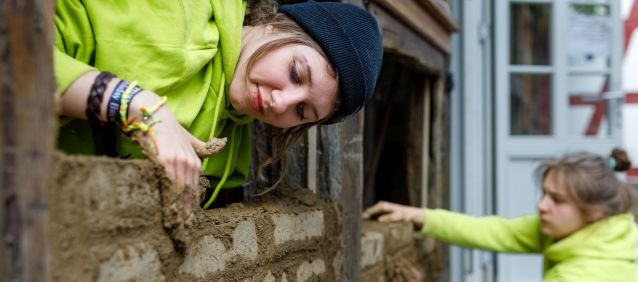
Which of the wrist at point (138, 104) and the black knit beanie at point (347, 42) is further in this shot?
the black knit beanie at point (347, 42)

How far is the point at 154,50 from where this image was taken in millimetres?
1857

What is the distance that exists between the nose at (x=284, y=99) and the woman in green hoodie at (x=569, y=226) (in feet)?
5.66

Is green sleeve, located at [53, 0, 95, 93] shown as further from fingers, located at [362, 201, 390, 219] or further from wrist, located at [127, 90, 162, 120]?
fingers, located at [362, 201, 390, 219]

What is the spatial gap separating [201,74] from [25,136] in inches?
39.5

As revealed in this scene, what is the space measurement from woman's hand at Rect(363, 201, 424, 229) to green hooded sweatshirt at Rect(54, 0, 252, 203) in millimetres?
1968

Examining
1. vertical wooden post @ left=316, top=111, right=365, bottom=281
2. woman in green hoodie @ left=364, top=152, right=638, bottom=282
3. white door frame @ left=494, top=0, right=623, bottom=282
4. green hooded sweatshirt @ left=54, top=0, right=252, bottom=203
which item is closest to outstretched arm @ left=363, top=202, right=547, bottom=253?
woman in green hoodie @ left=364, top=152, right=638, bottom=282

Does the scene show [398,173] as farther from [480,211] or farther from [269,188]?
[269,188]

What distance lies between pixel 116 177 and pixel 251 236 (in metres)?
0.74

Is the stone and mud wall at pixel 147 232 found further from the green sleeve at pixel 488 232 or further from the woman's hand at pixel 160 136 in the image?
the green sleeve at pixel 488 232

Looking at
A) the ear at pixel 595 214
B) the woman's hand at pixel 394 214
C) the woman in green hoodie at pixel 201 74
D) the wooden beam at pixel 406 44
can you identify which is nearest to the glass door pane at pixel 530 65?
the wooden beam at pixel 406 44

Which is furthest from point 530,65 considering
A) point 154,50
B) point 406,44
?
point 154,50

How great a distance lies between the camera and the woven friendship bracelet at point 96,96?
1637 mm

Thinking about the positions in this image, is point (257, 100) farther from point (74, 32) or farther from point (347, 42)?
point (74, 32)

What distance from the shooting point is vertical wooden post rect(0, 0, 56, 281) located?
107 centimetres
